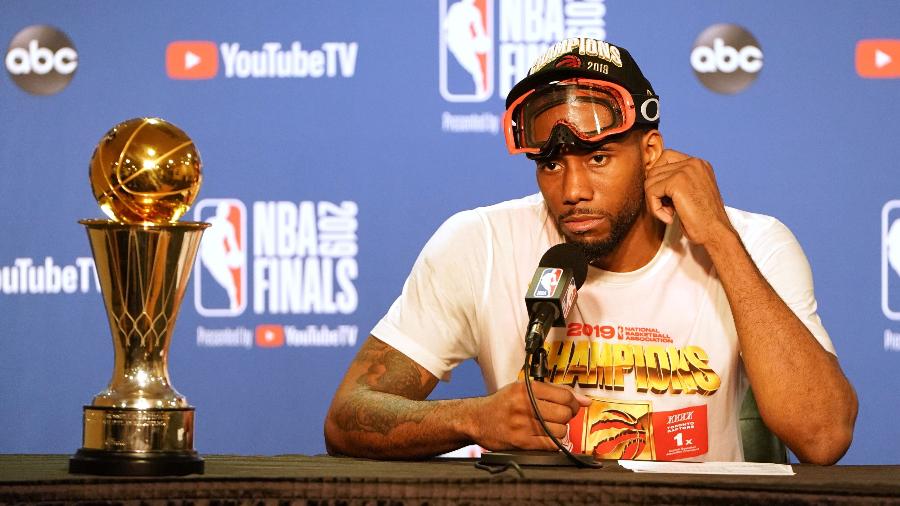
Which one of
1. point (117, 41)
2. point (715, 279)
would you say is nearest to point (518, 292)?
point (715, 279)

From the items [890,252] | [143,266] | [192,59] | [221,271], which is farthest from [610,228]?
[192,59]

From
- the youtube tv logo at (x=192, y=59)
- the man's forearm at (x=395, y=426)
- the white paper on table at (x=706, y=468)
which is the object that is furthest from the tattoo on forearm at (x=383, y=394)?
the youtube tv logo at (x=192, y=59)

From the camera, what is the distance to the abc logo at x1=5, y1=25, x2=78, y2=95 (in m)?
2.97

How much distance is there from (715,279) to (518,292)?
0.35 metres

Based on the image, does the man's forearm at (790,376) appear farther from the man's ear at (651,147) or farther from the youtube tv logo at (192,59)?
the youtube tv logo at (192,59)

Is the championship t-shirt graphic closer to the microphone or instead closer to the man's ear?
the man's ear

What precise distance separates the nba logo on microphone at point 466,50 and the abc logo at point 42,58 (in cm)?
95

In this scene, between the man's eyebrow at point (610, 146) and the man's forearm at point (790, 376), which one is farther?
the man's eyebrow at point (610, 146)

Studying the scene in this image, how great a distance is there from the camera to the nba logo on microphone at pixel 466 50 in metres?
2.84

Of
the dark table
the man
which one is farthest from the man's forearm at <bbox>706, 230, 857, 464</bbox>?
the dark table

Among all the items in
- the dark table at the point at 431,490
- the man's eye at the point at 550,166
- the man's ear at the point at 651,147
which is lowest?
the dark table at the point at 431,490

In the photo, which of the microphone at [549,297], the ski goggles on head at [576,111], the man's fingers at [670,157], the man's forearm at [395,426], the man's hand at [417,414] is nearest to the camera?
the microphone at [549,297]

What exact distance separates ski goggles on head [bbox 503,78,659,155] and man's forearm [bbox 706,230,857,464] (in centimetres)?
32

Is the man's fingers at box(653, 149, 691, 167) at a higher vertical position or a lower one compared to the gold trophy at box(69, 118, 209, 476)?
higher
